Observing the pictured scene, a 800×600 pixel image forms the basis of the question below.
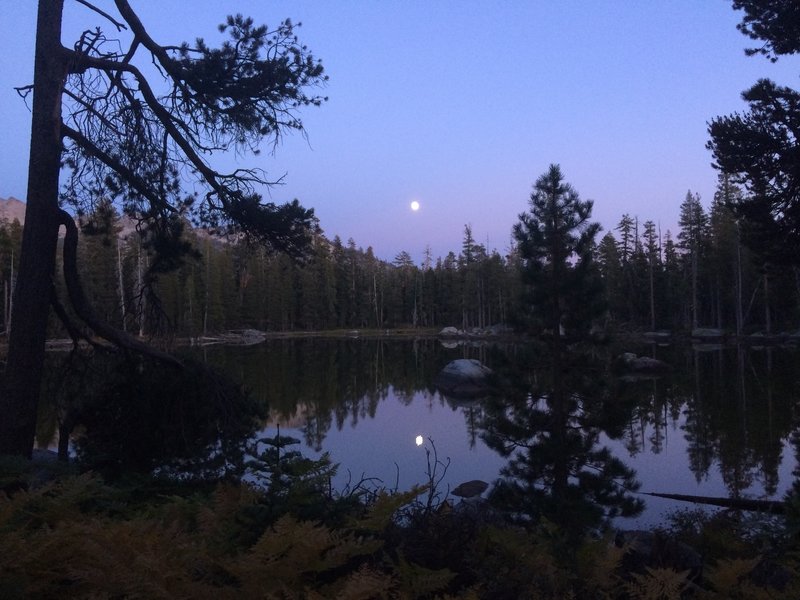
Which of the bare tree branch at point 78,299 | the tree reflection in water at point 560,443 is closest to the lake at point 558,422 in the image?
the tree reflection in water at point 560,443

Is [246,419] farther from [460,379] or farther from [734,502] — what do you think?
[460,379]

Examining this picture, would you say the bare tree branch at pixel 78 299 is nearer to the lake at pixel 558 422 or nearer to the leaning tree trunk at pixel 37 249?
the leaning tree trunk at pixel 37 249

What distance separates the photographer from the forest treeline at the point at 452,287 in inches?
1946

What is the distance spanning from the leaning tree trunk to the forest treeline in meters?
20.7

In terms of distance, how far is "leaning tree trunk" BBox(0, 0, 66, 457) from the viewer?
686cm

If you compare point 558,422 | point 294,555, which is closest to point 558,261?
point 558,422

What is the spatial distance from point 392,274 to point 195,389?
86926mm

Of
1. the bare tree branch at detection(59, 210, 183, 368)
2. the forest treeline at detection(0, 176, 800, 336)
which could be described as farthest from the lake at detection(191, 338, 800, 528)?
the forest treeline at detection(0, 176, 800, 336)

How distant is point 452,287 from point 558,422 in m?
73.1

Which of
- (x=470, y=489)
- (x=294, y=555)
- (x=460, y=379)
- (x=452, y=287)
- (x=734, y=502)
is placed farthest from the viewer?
(x=452, y=287)

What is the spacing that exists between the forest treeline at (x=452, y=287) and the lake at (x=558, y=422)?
28.4ft

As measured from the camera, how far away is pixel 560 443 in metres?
8.38

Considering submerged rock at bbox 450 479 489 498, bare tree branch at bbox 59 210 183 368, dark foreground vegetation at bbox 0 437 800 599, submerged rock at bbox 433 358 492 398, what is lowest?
submerged rock at bbox 450 479 489 498

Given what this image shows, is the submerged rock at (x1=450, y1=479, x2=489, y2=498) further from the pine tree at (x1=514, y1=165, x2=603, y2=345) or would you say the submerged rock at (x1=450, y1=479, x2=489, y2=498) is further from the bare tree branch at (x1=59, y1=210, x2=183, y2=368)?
the bare tree branch at (x1=59, y1=210, x2=183, y2=368)
